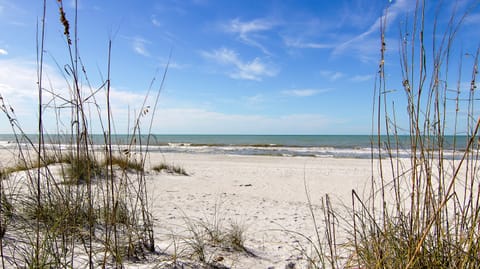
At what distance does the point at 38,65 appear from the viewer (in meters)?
1.16

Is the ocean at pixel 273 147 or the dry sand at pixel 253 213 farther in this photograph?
the ocean at pixel 273 147

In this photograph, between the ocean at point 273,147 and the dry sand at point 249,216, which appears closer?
the dry sand at point 249,216

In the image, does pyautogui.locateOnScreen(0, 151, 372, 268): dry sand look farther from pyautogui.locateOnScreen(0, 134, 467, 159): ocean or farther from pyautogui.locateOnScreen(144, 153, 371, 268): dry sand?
pyautogui.locateOnScreen(0, 134, 467, 159): ocean

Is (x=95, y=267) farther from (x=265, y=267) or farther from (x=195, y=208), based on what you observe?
(x=195, y=208)

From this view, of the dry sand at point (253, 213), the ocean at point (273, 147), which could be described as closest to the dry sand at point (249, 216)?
the dry sand at point (253, 213)

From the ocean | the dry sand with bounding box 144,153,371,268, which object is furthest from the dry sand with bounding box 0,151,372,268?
the ocean

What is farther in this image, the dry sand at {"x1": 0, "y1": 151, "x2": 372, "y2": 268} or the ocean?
the ocean

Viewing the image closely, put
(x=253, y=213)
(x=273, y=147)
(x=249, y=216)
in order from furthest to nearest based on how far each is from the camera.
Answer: (x=273, y=147), (x=253, y=213), (x=249, y=216)

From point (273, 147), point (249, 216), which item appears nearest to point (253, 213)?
point (249, 216)

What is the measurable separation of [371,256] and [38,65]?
179 cm

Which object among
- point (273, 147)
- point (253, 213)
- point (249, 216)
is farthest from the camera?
point (273, 147)

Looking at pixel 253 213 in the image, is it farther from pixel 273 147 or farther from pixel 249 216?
pixel 273 147

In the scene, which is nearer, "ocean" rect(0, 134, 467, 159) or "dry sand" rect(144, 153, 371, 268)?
"dry sand" rect(144, 153, 371, 268)

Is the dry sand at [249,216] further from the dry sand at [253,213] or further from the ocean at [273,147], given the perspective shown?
the ocean at [273,147]
